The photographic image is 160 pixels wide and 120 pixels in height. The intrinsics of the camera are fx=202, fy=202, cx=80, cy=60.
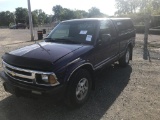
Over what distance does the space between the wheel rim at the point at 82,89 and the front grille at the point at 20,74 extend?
0.97 m

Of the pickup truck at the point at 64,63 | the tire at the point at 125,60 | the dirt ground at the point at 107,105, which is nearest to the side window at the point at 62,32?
the pickup truck at the point at 64,63

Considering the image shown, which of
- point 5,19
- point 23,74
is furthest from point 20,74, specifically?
point 5,19

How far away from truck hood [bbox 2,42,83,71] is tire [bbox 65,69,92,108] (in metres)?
0.50

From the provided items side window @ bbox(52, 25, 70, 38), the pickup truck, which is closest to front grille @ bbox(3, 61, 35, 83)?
the pickup truck

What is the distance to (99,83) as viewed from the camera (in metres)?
5.76

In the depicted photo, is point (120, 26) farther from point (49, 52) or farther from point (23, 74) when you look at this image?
point (23, 74)

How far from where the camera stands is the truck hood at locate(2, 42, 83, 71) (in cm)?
363

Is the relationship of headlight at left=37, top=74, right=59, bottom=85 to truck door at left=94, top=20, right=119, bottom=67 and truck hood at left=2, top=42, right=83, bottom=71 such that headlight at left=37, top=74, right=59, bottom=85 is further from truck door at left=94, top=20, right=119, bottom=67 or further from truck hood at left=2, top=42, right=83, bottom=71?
truck door at left=94, top=20, right=119, bottom=67

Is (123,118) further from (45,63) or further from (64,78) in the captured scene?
(45,63)

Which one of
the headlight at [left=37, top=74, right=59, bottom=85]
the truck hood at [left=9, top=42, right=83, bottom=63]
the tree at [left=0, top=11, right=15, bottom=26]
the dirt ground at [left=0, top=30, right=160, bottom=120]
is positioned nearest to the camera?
the headlight at [left=37, top=74, right=59, bottom=85]

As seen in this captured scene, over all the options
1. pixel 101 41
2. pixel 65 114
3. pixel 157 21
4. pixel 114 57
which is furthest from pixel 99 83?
pixel 157 21

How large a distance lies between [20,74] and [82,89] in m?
1.30

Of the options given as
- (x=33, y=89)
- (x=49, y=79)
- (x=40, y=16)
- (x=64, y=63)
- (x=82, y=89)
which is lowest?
(x=82, y=89)

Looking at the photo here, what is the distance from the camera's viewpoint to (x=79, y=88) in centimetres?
414
